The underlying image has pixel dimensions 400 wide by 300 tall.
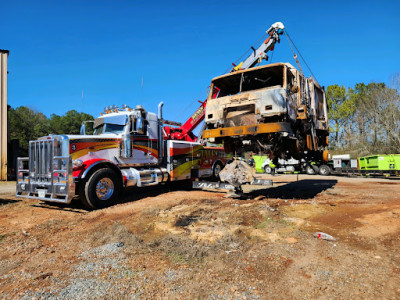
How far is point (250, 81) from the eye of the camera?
7184 millimetres

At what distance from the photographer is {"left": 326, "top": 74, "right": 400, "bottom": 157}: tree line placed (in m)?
25.0

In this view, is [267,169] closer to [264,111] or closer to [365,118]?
[365,118]

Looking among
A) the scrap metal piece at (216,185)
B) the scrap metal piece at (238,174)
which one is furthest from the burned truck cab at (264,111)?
the scrap metal piece at (216,185)

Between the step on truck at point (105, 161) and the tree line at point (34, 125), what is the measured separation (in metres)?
23.4

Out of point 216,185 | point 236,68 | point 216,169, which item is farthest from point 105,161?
point 236,68

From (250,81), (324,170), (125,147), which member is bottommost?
(324,170)

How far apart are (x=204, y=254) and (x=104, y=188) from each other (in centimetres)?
452

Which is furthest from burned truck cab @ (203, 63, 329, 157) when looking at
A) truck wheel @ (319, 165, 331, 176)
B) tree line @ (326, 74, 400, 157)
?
tree line @ (326, 74, 400, 157)

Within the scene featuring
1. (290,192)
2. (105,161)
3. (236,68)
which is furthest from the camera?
(236,68)

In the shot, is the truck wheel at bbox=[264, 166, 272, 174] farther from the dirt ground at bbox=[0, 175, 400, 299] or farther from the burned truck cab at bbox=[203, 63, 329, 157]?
the dirt ground at bbox=[0, 175, 400, 299]

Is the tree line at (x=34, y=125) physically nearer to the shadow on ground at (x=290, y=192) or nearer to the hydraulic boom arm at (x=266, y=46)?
the hydraulic boom arm at (x=266, y=46)

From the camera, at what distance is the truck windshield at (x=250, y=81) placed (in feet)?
22.1

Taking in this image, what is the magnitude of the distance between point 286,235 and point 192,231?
163 cm

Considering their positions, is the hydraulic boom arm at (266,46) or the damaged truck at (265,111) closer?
the damaged truck at (265,111)
